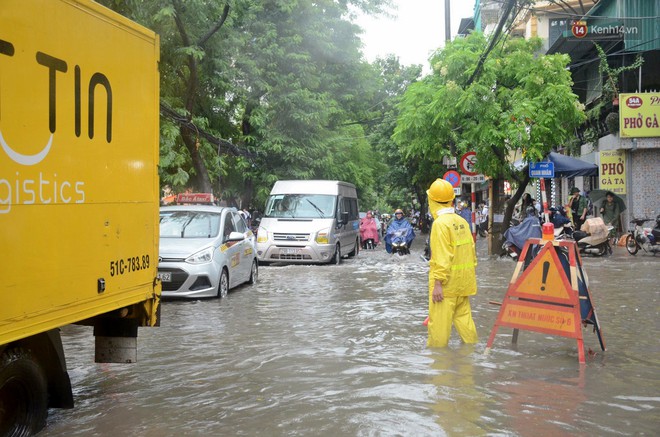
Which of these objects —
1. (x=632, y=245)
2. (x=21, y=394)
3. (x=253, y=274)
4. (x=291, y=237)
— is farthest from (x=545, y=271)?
(x=632, y=245)

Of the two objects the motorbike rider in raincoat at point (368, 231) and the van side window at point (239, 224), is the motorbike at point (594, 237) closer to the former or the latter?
the van side window at point (239, 224)

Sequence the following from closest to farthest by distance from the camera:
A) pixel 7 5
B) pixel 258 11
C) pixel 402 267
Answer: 1. pixel 7 5
2. pixel 402 267
3. pixel 258 11

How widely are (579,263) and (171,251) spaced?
683 cm

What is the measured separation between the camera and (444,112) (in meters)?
20.6

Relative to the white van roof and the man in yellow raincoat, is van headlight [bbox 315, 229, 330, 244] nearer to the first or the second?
the white van roof

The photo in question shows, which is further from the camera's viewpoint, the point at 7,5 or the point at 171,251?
the point at 171,251

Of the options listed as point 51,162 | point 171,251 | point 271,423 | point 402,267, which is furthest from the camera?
point 402,267

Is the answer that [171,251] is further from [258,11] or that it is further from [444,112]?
[258,11]

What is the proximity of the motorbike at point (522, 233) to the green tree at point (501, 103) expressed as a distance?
8.26ft

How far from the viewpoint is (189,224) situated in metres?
13.5

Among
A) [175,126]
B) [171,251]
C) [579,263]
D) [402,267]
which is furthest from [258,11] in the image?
[579,263]

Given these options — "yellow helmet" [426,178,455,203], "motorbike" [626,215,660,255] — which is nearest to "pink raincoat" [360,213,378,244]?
"motorbike" [626,215,660,255]

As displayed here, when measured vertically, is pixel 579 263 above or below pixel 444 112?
below

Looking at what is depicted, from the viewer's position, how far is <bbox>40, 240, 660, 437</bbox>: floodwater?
5367 mm
